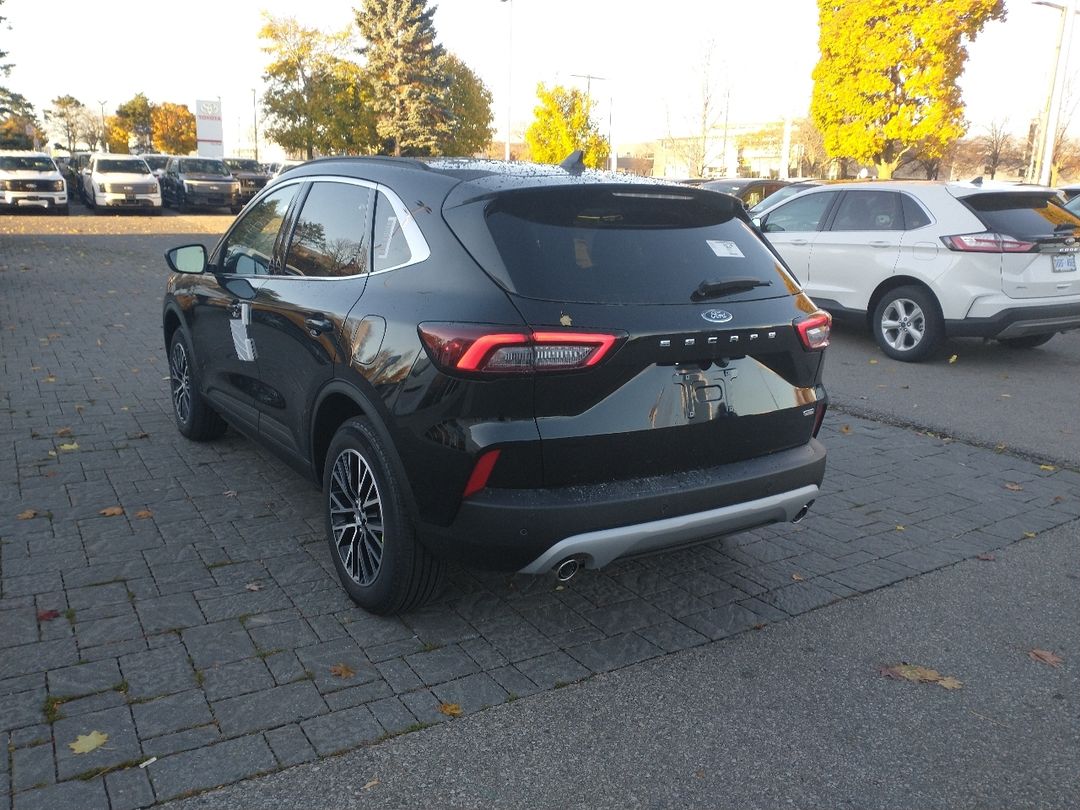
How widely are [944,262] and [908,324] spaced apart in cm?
75

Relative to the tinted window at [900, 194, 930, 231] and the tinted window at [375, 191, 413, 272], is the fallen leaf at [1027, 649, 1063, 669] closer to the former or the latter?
the tinted window at [375, 191, 413, 272]

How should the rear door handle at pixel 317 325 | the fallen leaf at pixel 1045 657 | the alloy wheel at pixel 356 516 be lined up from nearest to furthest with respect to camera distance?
1. the fallen leaf at pixel 1045 657
2. the alloy wheel at pixel 356 516
3. the rear door handle at pixel 317 325

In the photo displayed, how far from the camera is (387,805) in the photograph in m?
2.63

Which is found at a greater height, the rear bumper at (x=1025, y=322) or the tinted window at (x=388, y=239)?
the tinted window at (x=388, y=239)

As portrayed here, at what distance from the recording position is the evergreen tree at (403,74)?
4534 centimetres

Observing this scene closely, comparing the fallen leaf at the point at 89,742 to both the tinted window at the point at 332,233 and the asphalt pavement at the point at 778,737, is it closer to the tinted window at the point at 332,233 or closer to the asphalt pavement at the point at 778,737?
the asphalt pavement at the point at 778,737

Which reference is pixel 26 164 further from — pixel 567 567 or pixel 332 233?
pixel 567 567

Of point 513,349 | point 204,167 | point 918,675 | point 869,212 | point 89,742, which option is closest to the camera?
point 89,742

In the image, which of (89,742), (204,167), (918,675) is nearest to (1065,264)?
Result: (918,675)

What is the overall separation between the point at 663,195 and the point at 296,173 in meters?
2.11

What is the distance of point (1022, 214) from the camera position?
8.71 meters

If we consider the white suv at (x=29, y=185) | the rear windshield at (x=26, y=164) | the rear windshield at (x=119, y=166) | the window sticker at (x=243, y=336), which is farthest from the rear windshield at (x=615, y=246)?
the rear windshield at (x=119, y=166)

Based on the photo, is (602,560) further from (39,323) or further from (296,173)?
(39,323)

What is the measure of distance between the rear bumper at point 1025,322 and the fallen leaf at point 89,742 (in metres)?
8.17
